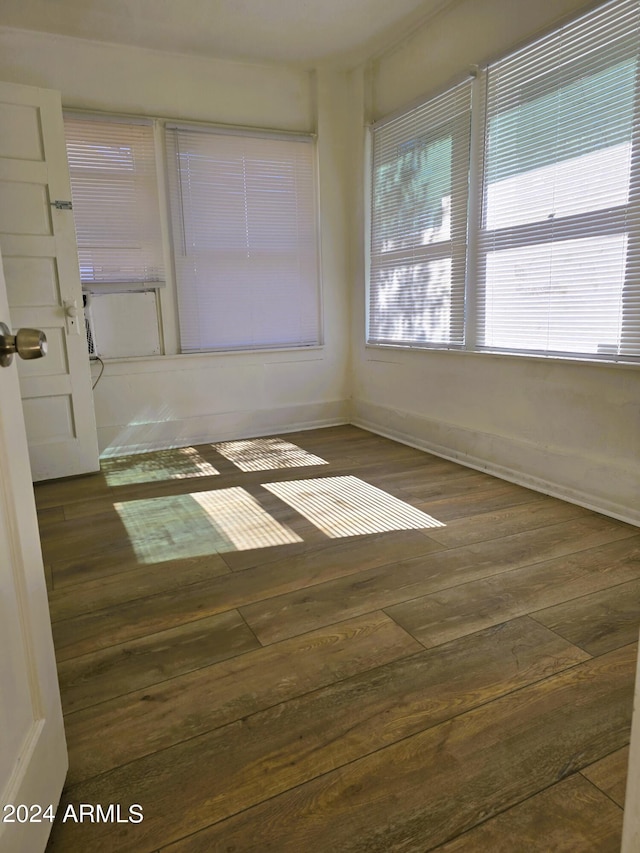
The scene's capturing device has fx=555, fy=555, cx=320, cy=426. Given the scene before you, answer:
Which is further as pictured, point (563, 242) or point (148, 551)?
point (563, 242)

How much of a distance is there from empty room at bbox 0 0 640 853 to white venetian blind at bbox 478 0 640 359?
0.02 metres

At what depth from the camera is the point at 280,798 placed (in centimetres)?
121

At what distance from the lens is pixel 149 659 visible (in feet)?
5.58

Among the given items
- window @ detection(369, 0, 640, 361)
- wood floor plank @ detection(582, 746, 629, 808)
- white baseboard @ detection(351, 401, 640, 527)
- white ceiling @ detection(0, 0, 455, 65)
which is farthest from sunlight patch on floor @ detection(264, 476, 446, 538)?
white ceiling @ detection(0, 0, 455, 65)

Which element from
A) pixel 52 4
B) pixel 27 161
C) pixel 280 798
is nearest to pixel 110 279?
pixel 27 161

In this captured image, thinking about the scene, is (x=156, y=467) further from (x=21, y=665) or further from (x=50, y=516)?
(x=21, y=665)

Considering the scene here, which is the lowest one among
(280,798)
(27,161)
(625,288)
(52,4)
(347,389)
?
(280,798)

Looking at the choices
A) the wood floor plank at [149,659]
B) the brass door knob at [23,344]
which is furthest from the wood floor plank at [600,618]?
the brass door knob at [23,344]

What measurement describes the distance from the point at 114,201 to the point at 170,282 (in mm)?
648

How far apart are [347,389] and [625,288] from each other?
8.84 feet

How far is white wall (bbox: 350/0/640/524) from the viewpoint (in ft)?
8.94

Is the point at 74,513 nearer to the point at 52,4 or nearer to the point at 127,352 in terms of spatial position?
the point at 127,352

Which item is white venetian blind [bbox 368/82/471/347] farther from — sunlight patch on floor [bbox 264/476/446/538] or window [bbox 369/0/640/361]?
sunlight patch on floor [bbox 264/476/446/538]

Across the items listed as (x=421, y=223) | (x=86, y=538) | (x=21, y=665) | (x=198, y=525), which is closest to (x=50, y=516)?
(x=86, y=538)
